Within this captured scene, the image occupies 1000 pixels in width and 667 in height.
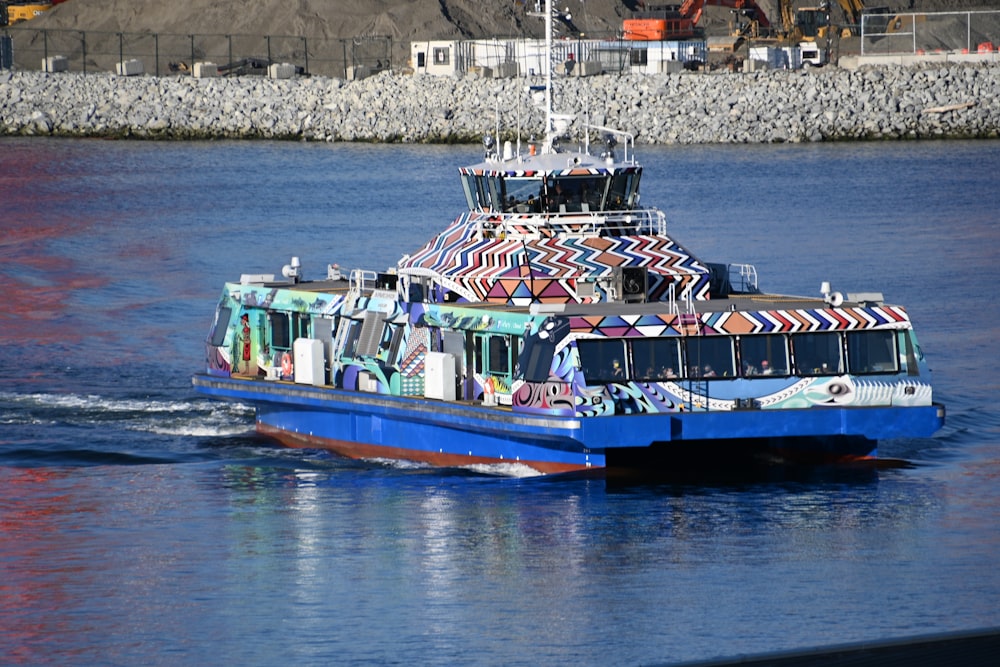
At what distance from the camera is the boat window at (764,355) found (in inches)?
1040

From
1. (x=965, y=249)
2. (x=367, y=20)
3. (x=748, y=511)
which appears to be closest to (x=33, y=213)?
(x=965, y=249)

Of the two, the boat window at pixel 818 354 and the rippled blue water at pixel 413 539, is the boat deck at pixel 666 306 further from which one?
the rippled blue water at pixel 413 539

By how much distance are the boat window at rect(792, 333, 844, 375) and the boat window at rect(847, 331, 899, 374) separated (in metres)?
0.18

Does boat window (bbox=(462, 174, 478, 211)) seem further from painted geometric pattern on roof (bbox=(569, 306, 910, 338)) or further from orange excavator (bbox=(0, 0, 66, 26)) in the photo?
orange excavator (bbox=(0, 0, 66, 26))

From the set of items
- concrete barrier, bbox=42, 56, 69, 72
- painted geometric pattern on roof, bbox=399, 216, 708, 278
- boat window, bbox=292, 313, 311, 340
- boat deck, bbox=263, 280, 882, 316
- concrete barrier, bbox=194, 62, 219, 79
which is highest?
concrete barrier, bbox=42, 56, 69, 72

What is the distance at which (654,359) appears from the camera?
1027 inches

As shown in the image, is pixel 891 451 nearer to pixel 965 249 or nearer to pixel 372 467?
pixel 372 467

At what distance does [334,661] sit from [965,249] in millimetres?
40714

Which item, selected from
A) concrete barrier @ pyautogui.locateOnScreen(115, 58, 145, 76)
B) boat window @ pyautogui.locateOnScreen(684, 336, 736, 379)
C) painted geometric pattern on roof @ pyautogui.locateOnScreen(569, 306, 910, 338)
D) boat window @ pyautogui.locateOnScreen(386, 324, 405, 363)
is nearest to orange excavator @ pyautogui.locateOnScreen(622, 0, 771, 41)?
concrete barrier @ pyautogui.locateOnScreen(115, 58, 145, 76)

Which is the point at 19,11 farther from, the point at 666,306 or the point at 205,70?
the point at 666,306

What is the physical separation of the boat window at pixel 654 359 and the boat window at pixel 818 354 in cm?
174

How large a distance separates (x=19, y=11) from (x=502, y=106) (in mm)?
64807

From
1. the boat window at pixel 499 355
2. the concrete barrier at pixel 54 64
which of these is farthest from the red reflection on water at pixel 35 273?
the concrete barrier at pixel 54 64

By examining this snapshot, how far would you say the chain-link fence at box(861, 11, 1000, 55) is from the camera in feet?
372
